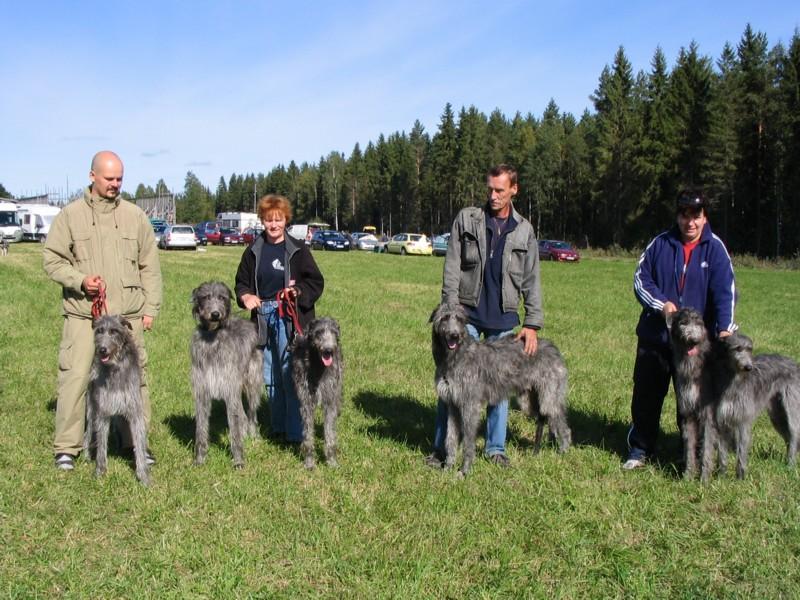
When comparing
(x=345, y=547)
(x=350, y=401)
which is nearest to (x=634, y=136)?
(x=350, y=401)

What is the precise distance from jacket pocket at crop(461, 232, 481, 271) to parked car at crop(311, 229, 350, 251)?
44.9 meters

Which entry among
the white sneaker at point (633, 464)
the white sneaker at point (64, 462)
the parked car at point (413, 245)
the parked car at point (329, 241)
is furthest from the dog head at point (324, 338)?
the parked car at point (329, 241)

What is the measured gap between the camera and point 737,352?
5383mm

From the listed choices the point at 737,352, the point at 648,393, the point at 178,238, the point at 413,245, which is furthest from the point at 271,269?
the point at 413,245

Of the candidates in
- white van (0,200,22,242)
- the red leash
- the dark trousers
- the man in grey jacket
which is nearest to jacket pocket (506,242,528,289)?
the man in grey jacket

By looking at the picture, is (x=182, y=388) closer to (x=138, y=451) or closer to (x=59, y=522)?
(x=138, y=451)

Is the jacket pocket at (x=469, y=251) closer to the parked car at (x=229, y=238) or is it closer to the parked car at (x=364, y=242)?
the parked car at (x=364, y=242)

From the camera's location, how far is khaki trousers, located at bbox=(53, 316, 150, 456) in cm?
579

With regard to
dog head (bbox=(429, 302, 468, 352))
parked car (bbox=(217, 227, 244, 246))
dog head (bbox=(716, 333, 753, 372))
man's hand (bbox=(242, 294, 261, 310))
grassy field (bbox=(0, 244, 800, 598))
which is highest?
parked car (bbox=(217, 227, 244, 246))

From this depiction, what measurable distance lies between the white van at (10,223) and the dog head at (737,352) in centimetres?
5136

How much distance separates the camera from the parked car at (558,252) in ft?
137

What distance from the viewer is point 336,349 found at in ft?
19.9

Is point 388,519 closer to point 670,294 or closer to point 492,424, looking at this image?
point 492,424

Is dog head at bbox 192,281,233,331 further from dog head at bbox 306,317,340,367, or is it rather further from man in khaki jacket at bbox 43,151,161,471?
dog head at bbox 306,317,340,367
